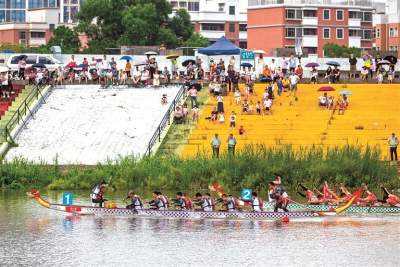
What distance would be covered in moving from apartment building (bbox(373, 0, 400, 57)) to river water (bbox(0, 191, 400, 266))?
97568 millimetres

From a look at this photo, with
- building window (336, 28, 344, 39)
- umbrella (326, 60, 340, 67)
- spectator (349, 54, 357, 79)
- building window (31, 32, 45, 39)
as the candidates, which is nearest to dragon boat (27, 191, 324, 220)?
umbrella (326, 60, 340, 67)

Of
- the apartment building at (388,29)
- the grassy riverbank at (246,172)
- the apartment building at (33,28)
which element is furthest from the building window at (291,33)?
the grassy riverbank at (246,172)

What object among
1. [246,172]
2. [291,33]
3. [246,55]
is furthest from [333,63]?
[291,33]

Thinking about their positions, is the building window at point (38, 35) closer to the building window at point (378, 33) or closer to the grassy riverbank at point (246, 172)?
the building window at point (378, 33)

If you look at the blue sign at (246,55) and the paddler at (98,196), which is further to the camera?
the blue sign at (246,55)

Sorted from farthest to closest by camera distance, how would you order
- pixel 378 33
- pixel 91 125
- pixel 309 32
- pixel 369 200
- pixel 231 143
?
pixel 378 33 → pixel 309 32 → pixel 91 125 → pixel 231 143 → pixel 369 200

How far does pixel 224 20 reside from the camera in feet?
532

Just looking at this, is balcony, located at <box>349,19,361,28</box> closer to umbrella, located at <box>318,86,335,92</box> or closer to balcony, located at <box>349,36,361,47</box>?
balcony, located at <box>349,36,361,47</box>

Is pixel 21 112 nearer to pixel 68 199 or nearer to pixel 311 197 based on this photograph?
pixel 68 199

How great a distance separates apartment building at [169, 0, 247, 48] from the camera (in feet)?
529

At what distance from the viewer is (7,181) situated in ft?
199

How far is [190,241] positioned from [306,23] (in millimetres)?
94932

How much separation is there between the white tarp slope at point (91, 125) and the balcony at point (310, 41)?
228 ft

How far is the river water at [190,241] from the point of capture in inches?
1743
